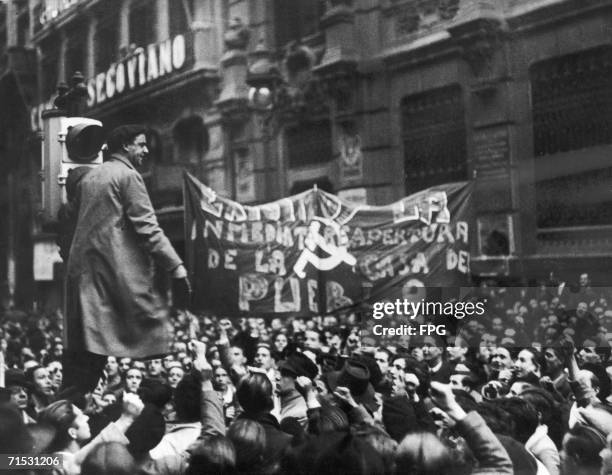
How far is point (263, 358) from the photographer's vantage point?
4.75 m

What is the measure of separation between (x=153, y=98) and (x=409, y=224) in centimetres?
143

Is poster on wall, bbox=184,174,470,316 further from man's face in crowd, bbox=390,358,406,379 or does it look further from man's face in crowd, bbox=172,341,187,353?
man's face in crowd, bbox=390,358,406,379

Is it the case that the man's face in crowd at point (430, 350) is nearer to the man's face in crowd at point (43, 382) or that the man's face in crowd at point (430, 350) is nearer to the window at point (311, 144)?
the window at point (311, 144)

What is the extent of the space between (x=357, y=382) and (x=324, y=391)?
183 mm

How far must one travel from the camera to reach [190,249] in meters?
4.83

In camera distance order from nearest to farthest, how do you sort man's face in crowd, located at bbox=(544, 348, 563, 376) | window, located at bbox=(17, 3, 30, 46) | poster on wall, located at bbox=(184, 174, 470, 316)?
1. man's face in crowd, located at bbox=(544, 348, 563, 376)
2. poster on wall, located at bbox=(184, 174, 470, 316)
3. window, located at bbox=(17, 3, 30, 46)

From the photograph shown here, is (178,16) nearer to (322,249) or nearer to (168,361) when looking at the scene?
(322,249)

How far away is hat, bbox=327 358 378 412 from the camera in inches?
173

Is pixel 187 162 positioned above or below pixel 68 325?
above

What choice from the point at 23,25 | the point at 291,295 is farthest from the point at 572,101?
the point at 23,25

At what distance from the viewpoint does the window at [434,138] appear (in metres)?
4.66

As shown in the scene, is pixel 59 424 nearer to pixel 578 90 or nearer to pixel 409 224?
pixel 409 224

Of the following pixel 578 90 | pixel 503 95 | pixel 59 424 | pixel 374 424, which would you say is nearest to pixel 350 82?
pixel 503 95

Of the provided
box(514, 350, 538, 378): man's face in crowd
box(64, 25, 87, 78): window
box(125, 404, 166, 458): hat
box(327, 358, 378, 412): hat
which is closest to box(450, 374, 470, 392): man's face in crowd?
box(514, 350, 538, 378): man's face in crowd
